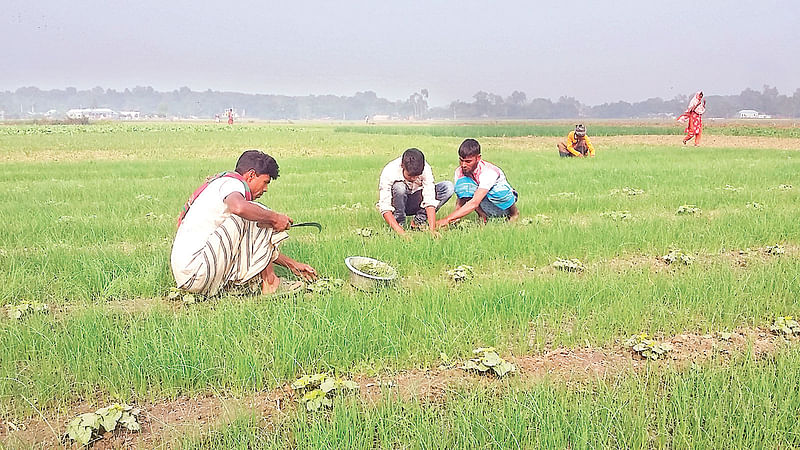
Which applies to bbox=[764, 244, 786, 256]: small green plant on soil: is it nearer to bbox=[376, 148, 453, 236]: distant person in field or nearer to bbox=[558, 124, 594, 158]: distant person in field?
bbox=[376, 148, 453, 236]: distant person in field

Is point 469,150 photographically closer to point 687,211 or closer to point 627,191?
point 687,211

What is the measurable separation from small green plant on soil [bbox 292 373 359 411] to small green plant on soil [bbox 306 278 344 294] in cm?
123

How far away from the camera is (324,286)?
4121 millimetres

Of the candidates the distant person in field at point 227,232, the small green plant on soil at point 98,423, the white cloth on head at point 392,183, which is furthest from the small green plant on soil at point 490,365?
the white cloth on head at point 392,183

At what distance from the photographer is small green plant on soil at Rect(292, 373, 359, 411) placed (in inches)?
100

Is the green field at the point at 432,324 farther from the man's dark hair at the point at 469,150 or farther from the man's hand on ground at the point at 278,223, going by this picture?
the man's dark hair at the point at 469,150

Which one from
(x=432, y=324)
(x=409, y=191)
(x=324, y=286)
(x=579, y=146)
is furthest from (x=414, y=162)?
(x=579, y=146)

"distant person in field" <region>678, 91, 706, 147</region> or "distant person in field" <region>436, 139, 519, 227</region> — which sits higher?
"distant person in field" <region>678, 91, 706, 147</region>

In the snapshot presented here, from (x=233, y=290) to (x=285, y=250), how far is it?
1059 mm

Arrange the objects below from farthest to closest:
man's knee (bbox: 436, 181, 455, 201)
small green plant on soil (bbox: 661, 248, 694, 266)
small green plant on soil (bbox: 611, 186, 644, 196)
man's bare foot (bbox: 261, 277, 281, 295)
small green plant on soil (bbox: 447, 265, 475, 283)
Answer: small green plant on soil (bbox: 611, 186, 644, 196) → man's knee (bbox: 436, 181, 455, 201) → small green plant on soil (bbox: 661, 248, 694, 266) → small green plant on soil (bbox: 447, 265, 475, 283) → man's bare foot (bbox: 261, 277, 281, 295)

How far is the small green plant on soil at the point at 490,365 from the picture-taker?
2.90 m

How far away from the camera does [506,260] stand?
5.14m

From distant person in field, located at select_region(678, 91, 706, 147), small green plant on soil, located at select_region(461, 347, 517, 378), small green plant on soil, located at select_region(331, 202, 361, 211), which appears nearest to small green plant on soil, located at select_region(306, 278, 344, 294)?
small green plant on soil, located at select_region(461, 347, 517, 378)

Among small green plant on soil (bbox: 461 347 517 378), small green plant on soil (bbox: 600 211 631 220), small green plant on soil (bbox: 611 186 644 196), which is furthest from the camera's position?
small green plant on soil (bbox: 611 186 644 196)
